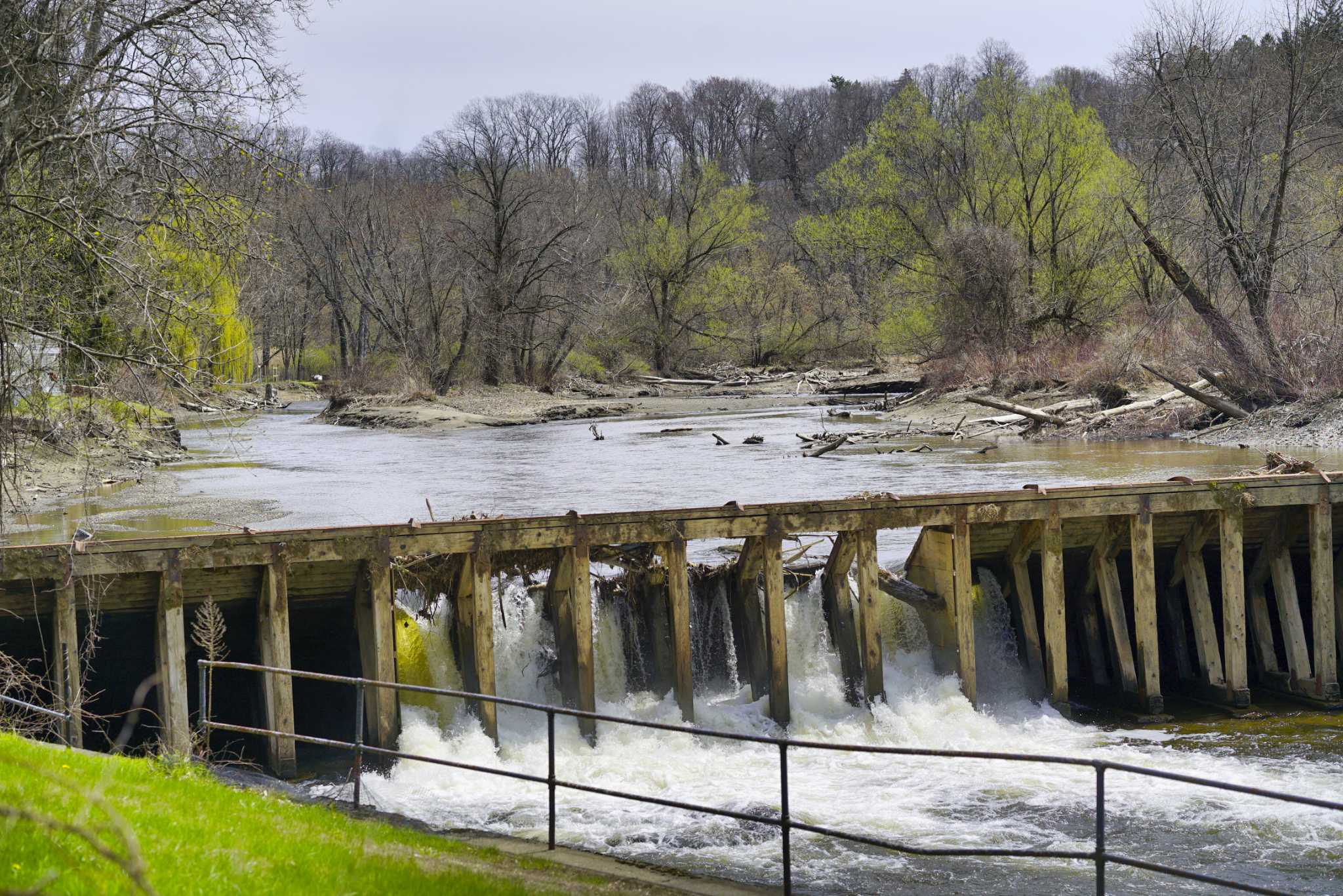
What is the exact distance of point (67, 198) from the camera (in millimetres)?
10414

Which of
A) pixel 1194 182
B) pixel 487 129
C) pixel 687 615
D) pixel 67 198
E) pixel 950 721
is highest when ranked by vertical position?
pixel 487 129

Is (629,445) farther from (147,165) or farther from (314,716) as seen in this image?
(147,165)

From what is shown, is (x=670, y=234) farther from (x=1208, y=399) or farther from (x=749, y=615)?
(x=749, y=615)

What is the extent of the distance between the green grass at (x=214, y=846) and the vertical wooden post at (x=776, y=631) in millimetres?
7025

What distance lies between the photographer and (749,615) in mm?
17281

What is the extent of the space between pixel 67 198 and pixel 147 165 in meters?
1.37

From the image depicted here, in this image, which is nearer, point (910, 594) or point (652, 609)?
Answer: point (652, 609)

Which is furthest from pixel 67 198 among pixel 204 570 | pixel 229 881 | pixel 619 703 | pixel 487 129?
pixel 487 129

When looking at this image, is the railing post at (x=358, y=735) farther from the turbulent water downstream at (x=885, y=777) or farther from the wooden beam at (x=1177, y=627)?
the wooden beam at (x=1177, y=627)

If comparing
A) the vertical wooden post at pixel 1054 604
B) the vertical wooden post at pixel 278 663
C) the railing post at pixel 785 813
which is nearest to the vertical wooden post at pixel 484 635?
the vertical wooden post at pixel 278 663

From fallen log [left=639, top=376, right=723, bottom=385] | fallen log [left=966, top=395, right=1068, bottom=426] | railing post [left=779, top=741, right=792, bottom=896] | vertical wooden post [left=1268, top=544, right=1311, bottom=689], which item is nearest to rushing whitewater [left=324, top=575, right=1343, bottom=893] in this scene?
vertical wooden post [left=1268, top=544, right=1311, bottom=689]

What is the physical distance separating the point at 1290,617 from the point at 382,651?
1221cm

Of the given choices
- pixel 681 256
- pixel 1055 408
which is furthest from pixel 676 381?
pixel 1055 408

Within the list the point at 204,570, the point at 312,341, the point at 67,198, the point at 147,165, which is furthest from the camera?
the point at 312,341
